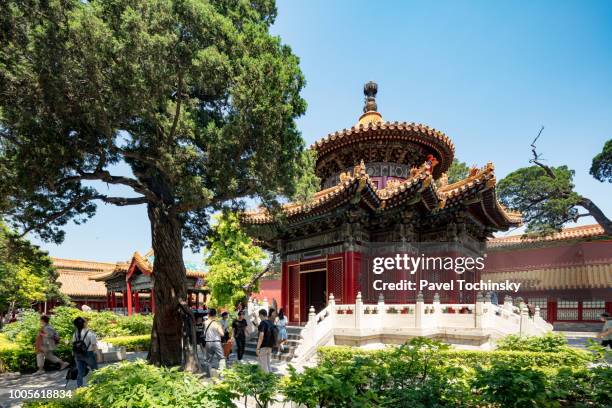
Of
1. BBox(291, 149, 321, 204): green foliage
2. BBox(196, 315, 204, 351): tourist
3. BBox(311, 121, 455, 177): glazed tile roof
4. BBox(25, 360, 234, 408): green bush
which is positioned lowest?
BBox(196, 315, 204, 351): tourist

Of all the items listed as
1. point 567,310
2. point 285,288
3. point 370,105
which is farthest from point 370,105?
point 567,310

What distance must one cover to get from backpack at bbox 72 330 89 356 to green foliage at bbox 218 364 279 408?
4.76 meters

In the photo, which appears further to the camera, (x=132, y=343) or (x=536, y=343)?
(x=132, y=343)

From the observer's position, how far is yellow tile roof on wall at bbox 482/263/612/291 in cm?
2077

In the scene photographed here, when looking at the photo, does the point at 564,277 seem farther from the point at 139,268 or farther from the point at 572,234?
the point at 139,268

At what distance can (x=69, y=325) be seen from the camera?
1380cm

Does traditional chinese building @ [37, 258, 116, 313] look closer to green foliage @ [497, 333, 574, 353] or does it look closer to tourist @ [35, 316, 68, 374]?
tourist @ [35, 316, 68, 374]

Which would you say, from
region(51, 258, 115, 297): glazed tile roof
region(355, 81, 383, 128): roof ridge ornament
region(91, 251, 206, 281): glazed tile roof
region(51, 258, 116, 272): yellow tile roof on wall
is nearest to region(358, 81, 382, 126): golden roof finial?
region(355, 81, 383, 128): roof ridge ornament

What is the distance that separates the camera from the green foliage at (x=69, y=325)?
513 inches

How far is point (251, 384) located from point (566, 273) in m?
24.2

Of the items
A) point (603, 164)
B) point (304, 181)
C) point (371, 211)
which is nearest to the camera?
point (304, 181)

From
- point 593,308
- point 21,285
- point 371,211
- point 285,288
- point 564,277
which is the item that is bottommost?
point 593,308

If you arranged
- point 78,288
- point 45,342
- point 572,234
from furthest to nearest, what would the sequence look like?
point 78,288
point 572,234
point 45,342

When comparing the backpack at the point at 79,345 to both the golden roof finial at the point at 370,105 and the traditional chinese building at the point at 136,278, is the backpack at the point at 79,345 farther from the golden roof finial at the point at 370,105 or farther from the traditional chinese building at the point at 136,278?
the traditional chinese building at the point at 136,278
